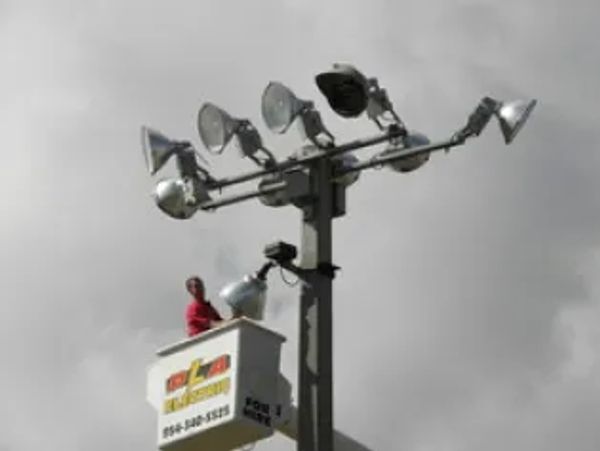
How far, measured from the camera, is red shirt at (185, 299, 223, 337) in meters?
39.5

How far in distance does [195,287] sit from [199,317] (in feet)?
1.22

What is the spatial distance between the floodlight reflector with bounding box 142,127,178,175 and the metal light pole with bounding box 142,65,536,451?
0.23 meters

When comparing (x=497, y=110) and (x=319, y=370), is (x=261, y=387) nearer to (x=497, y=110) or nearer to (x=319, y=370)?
(x=319, y=370)

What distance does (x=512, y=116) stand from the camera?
128 feet

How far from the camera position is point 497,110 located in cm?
3906

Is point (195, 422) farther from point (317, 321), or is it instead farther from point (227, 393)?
point (317, 321)

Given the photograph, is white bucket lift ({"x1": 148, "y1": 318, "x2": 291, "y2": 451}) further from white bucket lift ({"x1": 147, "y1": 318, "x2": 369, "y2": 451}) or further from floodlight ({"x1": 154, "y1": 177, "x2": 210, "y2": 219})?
floodlight ({"x1": 154, "y1": 177, "x2": 210, "y2": 219})

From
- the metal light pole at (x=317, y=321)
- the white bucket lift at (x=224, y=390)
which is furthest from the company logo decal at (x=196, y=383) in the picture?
the metal light pole at (x=317, y=321)

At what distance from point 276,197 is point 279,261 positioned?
68cm

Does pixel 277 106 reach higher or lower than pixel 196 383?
higher

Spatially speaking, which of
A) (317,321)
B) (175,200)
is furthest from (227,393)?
(175,200)

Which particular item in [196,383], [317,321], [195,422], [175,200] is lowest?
[195,422]

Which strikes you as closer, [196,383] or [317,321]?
[196,383]

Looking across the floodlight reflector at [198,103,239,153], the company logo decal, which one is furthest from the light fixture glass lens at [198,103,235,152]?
the company logo decal
